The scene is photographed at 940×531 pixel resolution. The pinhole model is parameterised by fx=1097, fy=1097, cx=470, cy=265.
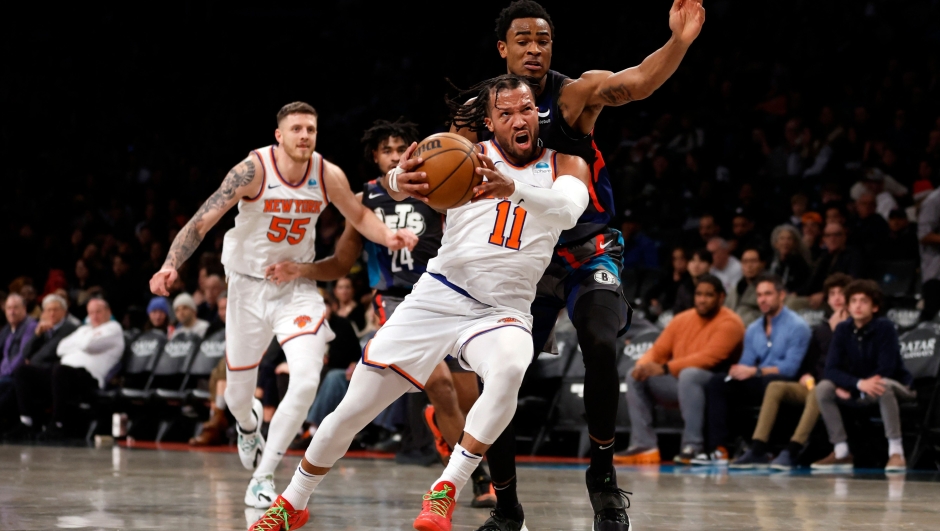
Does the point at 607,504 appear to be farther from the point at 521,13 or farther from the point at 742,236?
the point at 742,236

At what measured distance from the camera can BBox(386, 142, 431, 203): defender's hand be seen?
389cm

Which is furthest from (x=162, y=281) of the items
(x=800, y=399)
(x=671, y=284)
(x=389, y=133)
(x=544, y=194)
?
(x=671, y=284)

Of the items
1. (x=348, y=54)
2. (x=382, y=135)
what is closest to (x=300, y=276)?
(x=382, y=135)

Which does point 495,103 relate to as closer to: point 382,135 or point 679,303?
point 382,135

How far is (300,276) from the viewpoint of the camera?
6410 mm

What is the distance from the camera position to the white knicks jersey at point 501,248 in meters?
4.29

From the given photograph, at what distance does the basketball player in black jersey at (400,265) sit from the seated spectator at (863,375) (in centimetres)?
303

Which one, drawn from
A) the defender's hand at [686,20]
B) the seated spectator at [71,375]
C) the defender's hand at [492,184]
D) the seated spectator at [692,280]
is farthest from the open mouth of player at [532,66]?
the seated spectator at [71,375]

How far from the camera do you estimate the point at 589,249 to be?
4.72m

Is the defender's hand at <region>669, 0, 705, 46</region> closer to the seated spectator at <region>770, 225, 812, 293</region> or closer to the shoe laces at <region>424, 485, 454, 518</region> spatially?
the shoe laces at <region>424, 485, 454, 518</region>

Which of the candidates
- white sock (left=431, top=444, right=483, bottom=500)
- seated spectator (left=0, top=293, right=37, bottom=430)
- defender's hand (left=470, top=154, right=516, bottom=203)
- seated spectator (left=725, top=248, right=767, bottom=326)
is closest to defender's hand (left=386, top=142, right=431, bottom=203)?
defender's hand (left=470, top=154, right=516, bottom=203)

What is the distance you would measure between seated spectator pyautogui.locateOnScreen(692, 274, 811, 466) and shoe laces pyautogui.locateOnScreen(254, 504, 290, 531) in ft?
16.8

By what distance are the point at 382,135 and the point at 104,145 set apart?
44.4 ft

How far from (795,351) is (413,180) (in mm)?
5745
